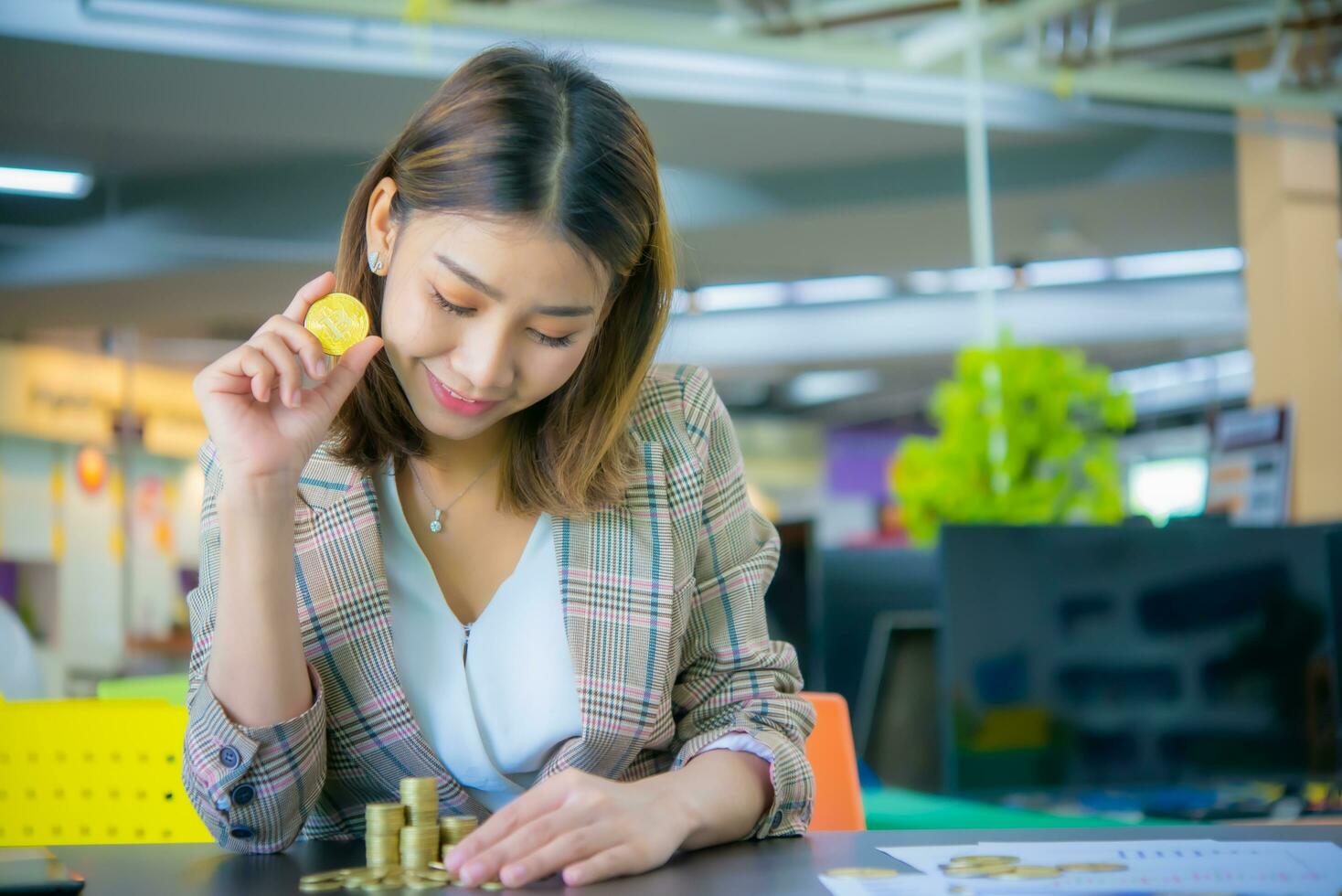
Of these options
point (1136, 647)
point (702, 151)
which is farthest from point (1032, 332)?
point (1136, 647)

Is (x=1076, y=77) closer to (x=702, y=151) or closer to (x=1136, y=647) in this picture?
(x=702, y=151)

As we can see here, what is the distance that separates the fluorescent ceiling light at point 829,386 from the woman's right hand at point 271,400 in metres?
10.9

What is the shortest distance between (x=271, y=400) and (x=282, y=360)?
0.09 meters

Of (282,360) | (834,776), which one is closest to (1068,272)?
(834,776)

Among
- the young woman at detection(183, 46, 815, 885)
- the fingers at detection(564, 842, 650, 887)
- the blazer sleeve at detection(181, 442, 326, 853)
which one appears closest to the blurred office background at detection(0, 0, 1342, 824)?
the young woman at detection(183, 46, 815, 885)

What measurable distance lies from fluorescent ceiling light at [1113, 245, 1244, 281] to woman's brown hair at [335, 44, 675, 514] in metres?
7.58

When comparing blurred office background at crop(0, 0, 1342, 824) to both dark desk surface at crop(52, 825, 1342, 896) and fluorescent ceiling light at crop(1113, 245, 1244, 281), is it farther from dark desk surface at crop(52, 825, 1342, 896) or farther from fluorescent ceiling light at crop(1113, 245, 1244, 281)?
dark desk surface at crop(52, 825, 1342, 896)

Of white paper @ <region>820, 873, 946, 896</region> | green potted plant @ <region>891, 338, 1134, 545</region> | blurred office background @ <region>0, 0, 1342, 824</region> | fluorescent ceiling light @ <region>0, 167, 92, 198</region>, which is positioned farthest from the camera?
fluorescent ceiling light @ <region>0, 167, 92, 198</region>

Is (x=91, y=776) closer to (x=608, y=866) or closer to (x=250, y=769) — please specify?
(x=250, y=769)

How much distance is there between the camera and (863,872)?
103cm

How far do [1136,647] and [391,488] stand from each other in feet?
5.83

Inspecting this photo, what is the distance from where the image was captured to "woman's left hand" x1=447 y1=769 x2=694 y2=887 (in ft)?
3.39

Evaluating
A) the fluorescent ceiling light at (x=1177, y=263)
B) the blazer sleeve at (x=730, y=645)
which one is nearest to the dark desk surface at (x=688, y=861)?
the blazer sleeve at (x=730, y=645)

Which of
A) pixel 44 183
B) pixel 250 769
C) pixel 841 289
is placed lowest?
pixel 250 769
